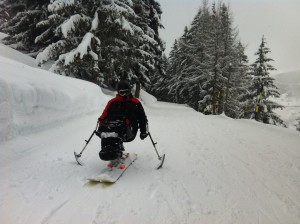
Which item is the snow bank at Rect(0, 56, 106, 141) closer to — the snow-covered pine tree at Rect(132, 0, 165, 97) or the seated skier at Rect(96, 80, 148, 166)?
the seated skier at Rect(96, 80, 148, 166)

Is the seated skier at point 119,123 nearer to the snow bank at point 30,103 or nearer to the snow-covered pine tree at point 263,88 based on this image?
the snow bank at point 30,103

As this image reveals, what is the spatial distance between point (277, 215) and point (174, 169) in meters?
2.37

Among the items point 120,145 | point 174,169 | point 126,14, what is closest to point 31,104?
point 120,145

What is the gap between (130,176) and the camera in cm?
547

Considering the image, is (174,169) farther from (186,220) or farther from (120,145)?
(186,220)

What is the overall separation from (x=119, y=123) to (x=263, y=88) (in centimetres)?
2785

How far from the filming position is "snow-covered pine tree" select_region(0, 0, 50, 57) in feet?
64.6

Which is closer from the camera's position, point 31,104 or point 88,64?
point 31,104

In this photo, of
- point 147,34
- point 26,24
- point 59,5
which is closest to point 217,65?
point 147,34

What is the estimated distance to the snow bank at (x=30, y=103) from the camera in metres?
6.43

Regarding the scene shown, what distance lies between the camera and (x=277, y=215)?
4121 millimetres

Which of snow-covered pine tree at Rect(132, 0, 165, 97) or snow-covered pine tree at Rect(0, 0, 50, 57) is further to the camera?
snow-covered pine tree at Rect(132, 0, 165, 97)

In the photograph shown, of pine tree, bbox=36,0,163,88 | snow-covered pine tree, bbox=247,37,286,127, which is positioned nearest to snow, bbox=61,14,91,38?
pine tree, bbox=36,0,163,88

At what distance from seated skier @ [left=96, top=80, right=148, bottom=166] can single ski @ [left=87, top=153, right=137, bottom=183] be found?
0.49 ft
